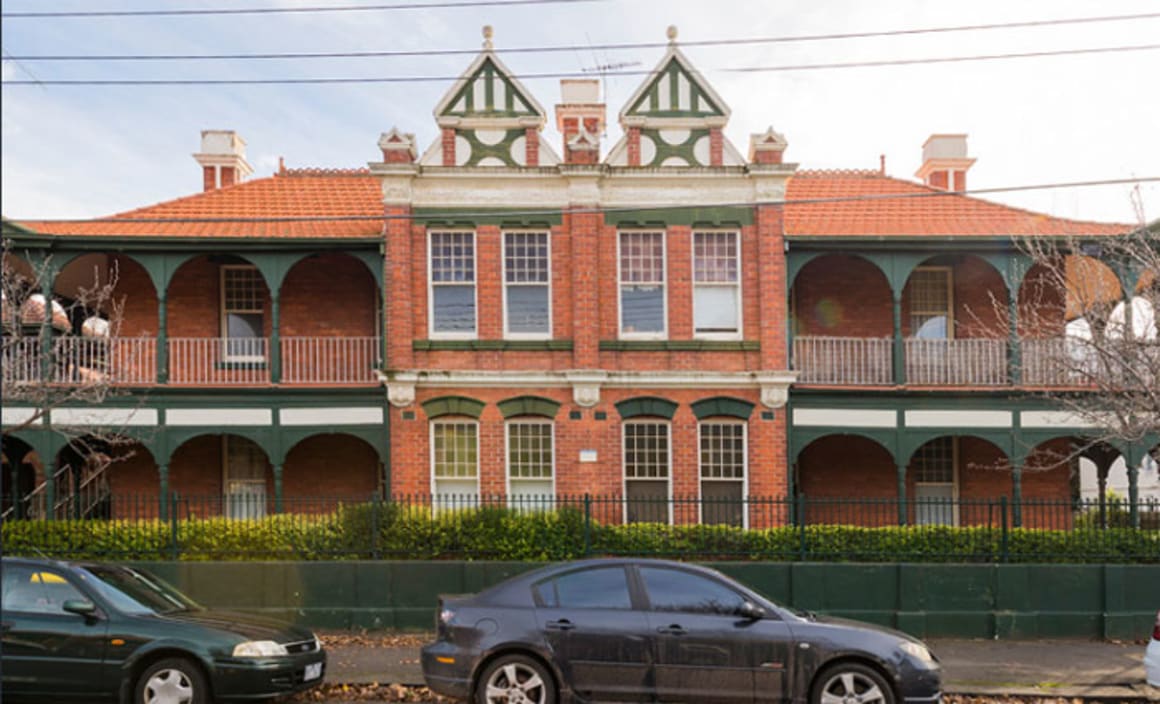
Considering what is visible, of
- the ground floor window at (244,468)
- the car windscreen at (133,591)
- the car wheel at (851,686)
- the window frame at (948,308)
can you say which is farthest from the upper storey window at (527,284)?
the car wheel at (851,686)

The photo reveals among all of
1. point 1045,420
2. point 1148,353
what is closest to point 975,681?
point 1148,353

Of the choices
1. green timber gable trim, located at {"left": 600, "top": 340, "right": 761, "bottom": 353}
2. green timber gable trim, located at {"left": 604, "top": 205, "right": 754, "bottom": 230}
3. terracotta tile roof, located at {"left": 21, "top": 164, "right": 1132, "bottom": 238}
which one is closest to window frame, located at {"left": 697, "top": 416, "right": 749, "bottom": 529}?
green timber gable trim, located at {"left": 600, "top": 340, "right": 761, "bottom": 353}

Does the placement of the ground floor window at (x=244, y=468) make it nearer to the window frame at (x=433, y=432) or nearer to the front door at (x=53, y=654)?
the window frame at (x=433, y=432)

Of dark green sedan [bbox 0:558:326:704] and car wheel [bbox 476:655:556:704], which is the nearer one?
car wheel [bbox 476:655:556:704]

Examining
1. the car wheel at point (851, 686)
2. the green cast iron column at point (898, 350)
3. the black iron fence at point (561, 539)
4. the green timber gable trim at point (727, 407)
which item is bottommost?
the car wheel at point (851, 686)

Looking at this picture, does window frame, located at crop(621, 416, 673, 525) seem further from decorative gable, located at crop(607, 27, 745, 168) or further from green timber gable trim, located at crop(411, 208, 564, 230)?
decorative gable, located at crop(607, 27, 745, 168)

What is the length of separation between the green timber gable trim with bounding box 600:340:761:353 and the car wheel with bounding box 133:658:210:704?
32.9ft

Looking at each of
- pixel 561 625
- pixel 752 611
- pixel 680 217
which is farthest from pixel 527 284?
pixel 752 611

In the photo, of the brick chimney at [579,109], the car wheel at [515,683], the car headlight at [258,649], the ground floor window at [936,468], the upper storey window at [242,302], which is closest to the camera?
the car wheel at [515,683]

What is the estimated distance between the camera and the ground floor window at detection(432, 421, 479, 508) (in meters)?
17.4

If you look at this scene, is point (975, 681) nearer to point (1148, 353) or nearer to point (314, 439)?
point (1148, 353)

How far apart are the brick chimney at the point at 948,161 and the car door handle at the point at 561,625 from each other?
17280 mm

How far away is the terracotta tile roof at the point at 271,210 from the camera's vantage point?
704 inches

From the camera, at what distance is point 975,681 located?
10547 mm
